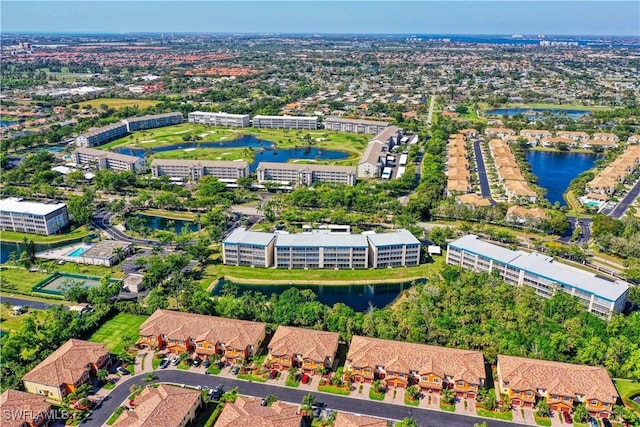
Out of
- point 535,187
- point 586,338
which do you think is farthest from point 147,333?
point 535,187

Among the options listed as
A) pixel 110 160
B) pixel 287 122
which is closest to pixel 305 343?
pixel 110 160

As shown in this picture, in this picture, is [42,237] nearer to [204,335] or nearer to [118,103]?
[204,335]

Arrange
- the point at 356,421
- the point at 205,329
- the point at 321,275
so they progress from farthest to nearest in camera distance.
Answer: the point at 321,275 → the point at 205,329 → the point at 356,421

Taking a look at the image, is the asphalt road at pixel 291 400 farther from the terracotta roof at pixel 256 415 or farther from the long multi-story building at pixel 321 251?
the long multi-story building at pixel 321 251

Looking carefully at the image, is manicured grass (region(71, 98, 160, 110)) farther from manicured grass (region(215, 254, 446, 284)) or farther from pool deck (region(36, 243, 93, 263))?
manicured grass (region(215, 254, 446, 284))

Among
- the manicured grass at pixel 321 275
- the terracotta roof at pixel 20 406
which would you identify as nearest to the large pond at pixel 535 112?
the manicured grass at pixel 321 275

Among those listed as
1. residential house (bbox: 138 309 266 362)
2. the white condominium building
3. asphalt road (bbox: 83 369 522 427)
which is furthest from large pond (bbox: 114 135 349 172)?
asphalt road (bbox: 83 369 522 427)
